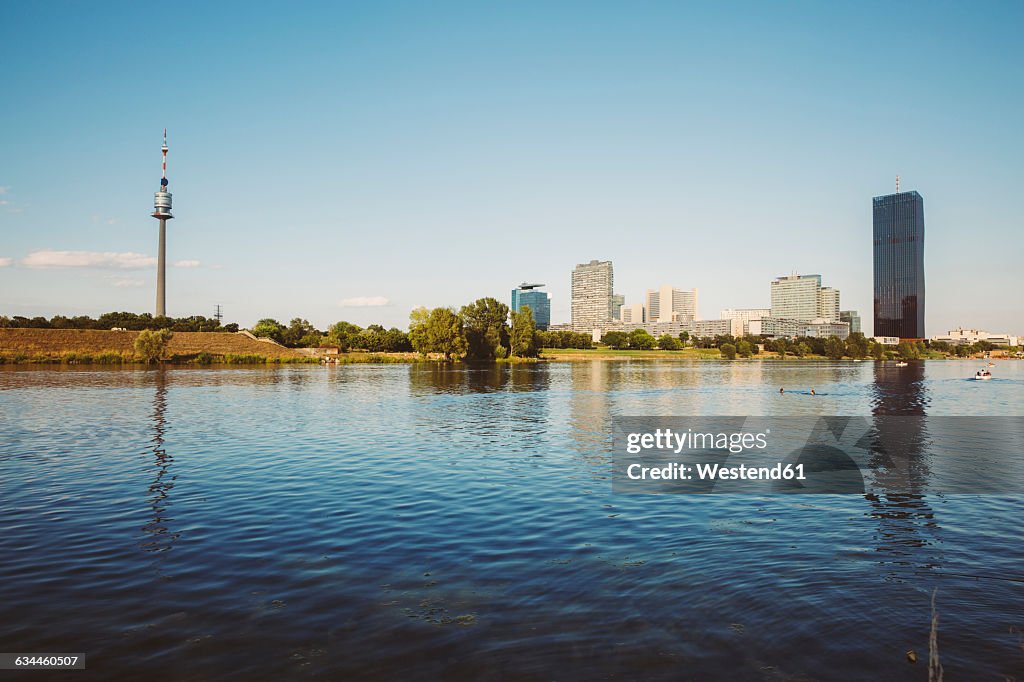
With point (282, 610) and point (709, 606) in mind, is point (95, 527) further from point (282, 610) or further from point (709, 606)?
point (709, 606)

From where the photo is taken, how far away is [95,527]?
1862 centimetres

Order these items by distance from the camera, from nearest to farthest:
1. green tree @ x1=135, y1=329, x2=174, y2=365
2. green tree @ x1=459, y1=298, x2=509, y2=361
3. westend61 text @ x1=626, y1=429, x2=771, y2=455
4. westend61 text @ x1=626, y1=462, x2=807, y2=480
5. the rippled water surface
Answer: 1. the rippled water surface
2. westend61 text @ x1=626, y1=462, x2=807, y2=480
3. westend61 text @ x1=626, y1=429, x2=771, y2=455
4. green tree @ x1=135, y1=329, x2=174, y2=365
5. green tree @ x1=459, y1=298, x2=509, y2=361

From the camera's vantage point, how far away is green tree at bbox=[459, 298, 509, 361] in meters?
185

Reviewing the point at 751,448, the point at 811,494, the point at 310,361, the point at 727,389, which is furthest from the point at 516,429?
the point at 310,361

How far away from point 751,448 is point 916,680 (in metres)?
27.8

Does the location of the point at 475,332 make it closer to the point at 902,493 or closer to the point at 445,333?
the point at 445,333

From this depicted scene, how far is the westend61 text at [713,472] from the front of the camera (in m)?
27.4

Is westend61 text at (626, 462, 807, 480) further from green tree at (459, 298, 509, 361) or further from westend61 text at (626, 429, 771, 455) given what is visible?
green tree at (459, 298, 509, 361)

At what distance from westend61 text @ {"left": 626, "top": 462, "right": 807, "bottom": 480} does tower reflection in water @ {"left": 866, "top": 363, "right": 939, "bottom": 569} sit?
3603 mm

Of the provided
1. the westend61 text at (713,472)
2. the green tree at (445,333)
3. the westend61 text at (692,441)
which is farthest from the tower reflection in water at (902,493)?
the green tree at (445,333)

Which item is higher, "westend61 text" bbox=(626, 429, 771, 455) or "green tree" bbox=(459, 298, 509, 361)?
"green tree" bbox=(459, 298, 509, 361)

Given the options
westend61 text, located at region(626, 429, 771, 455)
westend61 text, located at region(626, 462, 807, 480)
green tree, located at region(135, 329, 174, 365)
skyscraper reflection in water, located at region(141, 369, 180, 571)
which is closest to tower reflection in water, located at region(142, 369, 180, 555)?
skyscraper reflection in water, located at region(141, 369, 180, 571)

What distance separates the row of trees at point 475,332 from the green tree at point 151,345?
6115 centimetres

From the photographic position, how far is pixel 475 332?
609 feet
